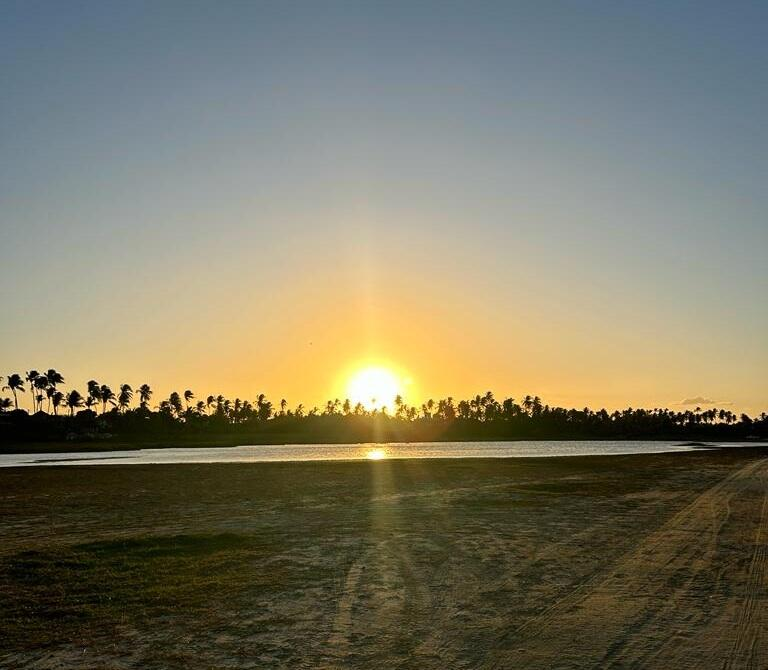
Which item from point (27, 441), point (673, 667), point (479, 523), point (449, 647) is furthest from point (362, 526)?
point (27, 441)

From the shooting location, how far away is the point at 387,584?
1428cm

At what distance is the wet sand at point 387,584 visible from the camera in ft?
32.6

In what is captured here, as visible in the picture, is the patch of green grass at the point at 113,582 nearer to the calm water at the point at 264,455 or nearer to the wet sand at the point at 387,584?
the wet sand at the point at 387,584

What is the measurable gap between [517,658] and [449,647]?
1046 millimetres

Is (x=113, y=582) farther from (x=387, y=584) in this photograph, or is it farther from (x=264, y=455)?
(x=264, y=455)

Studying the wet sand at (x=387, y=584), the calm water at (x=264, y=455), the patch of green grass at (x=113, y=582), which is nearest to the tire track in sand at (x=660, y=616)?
the wet sand at (x=387, y=584)

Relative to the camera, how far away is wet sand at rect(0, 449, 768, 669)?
9.95 metres

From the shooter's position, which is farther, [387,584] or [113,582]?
[113,582]

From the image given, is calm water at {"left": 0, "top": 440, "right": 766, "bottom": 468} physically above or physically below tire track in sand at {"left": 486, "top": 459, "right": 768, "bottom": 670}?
below

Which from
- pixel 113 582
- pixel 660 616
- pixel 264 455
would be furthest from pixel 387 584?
pixel 264 455

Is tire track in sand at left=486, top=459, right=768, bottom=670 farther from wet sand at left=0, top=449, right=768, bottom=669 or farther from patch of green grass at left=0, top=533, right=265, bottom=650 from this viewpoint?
patch of green grass at left=0, top=533, right=265, bottom=650

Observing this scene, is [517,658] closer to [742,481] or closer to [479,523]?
[479,523]

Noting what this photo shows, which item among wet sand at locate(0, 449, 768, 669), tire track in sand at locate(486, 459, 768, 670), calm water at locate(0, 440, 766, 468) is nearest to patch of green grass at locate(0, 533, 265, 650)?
wet sand at locate(0, 449, 768, 669)

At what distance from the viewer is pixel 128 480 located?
4450 centimetres
